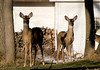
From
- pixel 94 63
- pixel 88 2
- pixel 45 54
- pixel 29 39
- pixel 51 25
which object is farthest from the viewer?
pixel 51 25

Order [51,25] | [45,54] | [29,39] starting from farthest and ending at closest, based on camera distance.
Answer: [51,25] → [45,54] → [29,39]

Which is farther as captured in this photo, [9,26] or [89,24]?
[89,24]

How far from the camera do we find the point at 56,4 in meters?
20.4

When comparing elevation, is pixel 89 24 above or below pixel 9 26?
above

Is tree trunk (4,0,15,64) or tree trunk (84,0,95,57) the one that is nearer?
tree trunk (4,0,15,64)

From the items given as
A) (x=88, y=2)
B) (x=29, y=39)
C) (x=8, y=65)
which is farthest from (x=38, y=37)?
(x=88, y=2)

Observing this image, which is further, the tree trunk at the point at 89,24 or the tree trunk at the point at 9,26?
the tree trunk at the point at 89,24

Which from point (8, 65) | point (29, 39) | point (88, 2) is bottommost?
point (8, 65)

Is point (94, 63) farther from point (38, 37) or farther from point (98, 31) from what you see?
point (98, 31)

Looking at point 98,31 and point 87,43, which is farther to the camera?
point 98,31

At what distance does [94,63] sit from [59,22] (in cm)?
853

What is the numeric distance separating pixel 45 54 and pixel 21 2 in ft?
12.1

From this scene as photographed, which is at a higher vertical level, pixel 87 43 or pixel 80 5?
pixel 80 5

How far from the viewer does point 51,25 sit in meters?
21.3
